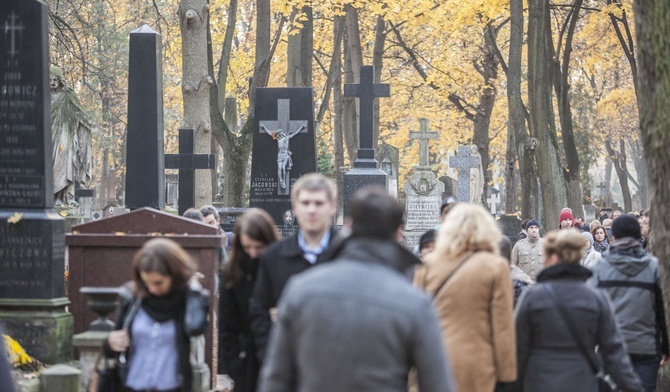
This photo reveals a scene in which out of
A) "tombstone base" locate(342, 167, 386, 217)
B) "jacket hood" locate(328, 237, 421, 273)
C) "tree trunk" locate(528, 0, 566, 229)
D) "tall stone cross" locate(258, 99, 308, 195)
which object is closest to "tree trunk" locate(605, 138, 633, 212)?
"tree trunk" locate(528, 0, 566, 229)

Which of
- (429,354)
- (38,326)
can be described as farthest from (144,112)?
(429,354)

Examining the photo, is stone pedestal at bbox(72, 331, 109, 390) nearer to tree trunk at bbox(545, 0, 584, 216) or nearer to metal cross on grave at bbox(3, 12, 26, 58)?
metal cross on grave at bbox(3, 12, 26, 58)

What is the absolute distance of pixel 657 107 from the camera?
988cm

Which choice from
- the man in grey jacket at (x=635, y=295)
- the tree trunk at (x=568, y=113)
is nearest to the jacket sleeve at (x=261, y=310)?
the man in grey jacket at (x=635, y=295)

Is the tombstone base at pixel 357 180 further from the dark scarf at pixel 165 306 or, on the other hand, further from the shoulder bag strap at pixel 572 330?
the dark scarf at pixel 165 306

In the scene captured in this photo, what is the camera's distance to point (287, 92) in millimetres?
23078

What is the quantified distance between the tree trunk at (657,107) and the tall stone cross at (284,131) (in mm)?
12997

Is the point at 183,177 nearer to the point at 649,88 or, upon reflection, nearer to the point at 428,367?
the point at 649,88

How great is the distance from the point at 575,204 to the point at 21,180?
21558 millimetres

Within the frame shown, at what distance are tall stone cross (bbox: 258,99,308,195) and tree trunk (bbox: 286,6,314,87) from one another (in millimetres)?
7362

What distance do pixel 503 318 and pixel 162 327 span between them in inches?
69.6

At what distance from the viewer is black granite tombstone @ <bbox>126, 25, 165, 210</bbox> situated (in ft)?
50.6

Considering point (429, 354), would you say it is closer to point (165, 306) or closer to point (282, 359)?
point (282, 359)

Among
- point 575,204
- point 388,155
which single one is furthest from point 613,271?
point 388,155
